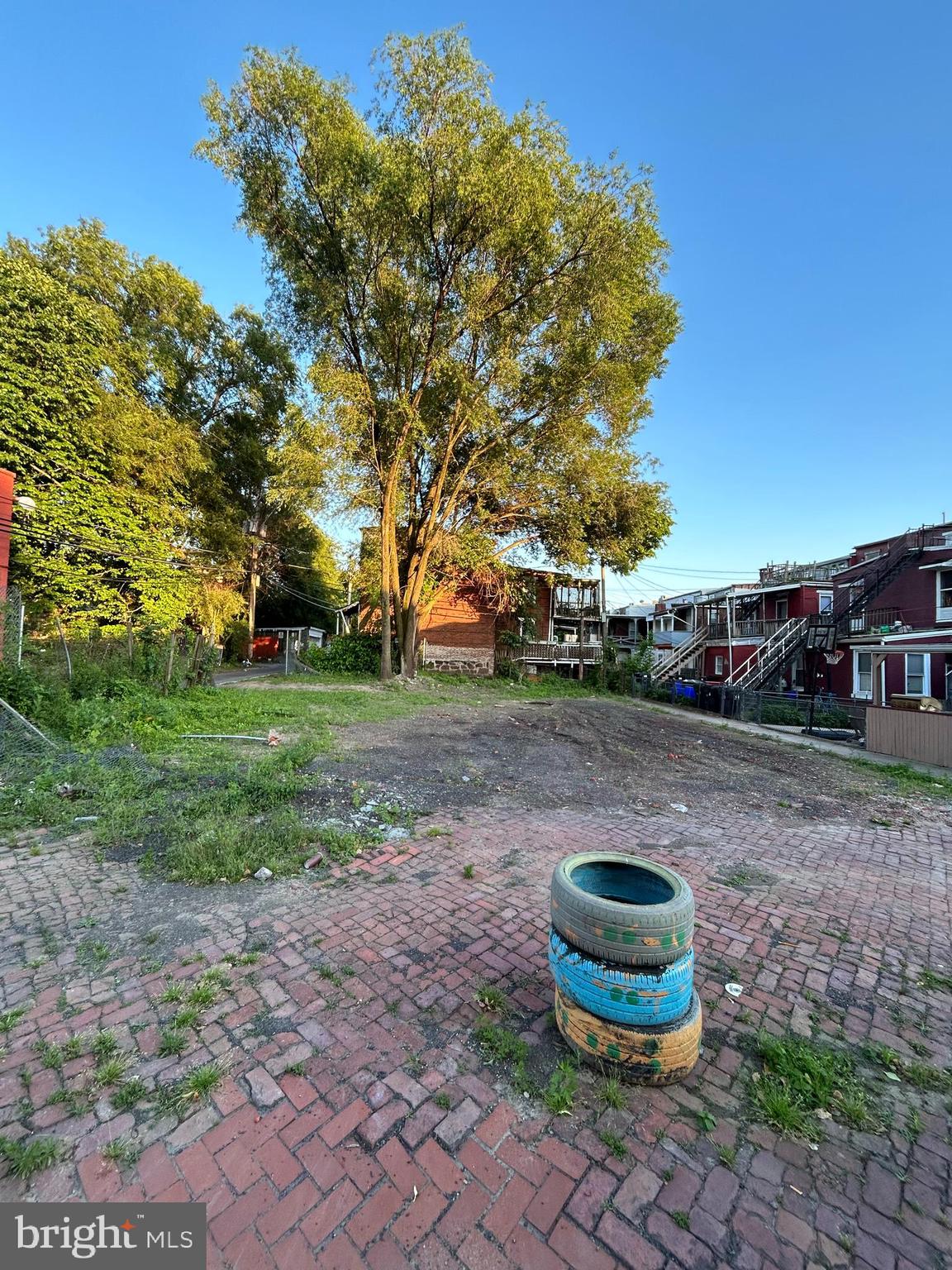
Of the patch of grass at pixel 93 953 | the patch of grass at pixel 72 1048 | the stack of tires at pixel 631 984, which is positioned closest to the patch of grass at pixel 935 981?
the stack of tires at pixel 631 984

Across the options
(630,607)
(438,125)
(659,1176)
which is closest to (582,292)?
(438,125)

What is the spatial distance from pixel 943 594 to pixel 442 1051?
21.5 m

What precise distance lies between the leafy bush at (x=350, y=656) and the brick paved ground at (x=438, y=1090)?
18406 mm

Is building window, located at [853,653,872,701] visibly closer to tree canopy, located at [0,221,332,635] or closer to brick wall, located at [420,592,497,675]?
brick wall, located at [420,592,497,675]

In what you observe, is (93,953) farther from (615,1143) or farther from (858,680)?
(858,680)

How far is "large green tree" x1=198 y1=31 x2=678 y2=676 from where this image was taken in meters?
12.3

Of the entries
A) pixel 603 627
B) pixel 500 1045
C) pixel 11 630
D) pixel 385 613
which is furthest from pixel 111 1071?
pixel 603 627

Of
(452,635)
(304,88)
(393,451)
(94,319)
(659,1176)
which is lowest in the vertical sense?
(659,1176)

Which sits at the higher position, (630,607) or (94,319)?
(94,319)

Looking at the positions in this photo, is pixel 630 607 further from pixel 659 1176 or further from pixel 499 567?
pixel 659 1176

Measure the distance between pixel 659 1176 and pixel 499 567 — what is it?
756 inches

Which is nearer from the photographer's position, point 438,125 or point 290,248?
point 438,125

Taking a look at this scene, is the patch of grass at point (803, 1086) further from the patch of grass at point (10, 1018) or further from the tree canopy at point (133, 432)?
the tree canopy at point (133, 432)

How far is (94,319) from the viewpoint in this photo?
13.5 meters
